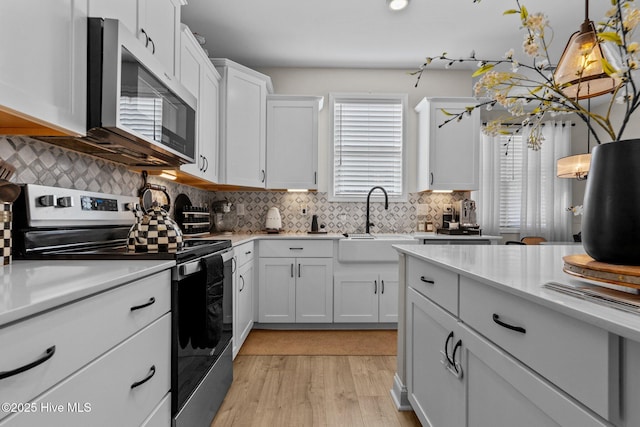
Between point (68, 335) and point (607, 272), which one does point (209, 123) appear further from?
point (607, 272)

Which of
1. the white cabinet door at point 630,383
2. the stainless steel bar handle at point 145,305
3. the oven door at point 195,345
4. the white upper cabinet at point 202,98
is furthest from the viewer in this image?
the white upper cabinet at point 202,98

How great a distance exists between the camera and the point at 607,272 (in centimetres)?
78

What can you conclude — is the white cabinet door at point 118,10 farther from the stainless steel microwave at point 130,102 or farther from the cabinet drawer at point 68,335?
the cabinet drawer at point 68,335

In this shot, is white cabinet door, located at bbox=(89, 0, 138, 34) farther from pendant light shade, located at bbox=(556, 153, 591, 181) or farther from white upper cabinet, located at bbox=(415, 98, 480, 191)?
pendant light shade, located at bbox=(556, 153, 591, 181)

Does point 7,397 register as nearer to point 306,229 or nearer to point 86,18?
point 86,18

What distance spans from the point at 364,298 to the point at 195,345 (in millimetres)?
2011

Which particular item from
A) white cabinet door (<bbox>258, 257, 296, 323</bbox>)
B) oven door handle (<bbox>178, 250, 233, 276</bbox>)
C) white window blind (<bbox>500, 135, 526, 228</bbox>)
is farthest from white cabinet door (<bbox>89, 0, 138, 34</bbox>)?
white window blind (<bbox>500, 135, 526, 228</bbox>)

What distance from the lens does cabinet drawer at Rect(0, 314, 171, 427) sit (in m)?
0.78

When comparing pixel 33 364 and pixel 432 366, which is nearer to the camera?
pixel 33 364

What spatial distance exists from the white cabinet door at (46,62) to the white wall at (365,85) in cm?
283

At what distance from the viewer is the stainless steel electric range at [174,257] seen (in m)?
1.35

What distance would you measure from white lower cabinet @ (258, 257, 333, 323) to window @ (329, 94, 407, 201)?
0.98 metres

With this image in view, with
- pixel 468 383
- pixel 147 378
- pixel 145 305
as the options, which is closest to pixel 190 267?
pixel 145 305

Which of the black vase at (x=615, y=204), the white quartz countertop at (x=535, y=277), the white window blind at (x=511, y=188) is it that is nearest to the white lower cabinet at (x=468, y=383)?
the white quartz countertop at (x=535, y=277)
